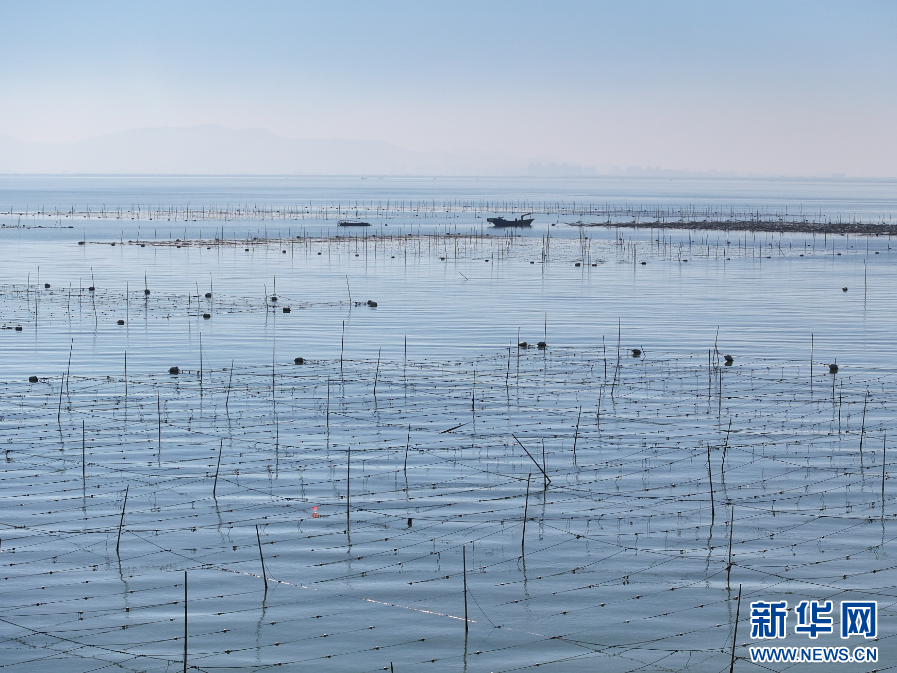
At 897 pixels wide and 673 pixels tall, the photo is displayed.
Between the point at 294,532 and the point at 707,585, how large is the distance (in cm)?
541

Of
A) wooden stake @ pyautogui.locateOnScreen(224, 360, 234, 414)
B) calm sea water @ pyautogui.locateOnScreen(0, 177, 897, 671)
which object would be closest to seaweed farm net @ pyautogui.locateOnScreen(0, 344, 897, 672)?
Result: calm sea water @ pyautogui.locateOnScreen(0, 177, 897, 671)

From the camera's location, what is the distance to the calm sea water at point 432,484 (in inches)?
435

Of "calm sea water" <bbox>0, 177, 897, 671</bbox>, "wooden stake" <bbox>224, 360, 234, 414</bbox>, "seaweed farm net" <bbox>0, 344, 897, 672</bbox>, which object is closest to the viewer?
"seaweed farm net" <bbox>0, 344, 897, 672</bbox>

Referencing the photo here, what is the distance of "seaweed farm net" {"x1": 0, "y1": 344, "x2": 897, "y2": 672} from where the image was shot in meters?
10.9

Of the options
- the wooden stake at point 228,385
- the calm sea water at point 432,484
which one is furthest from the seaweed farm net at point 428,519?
the wooden stake at point 228,385

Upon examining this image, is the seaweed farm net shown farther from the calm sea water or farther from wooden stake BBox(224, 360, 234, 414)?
wooden stake BBox(224, 360, 234, 414)

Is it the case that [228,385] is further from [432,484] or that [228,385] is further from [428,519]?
[428,519]

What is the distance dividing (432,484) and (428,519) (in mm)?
1646

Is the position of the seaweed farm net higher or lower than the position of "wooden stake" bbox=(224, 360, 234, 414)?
lower

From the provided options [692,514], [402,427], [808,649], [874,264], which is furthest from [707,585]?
[874,264]

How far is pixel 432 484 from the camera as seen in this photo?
52.7ft

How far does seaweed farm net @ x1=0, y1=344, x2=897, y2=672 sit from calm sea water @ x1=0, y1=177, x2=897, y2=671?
0.05 metres

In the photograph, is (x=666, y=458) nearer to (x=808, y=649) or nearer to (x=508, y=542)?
(x=508, y=542)

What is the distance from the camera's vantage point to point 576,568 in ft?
41.9
